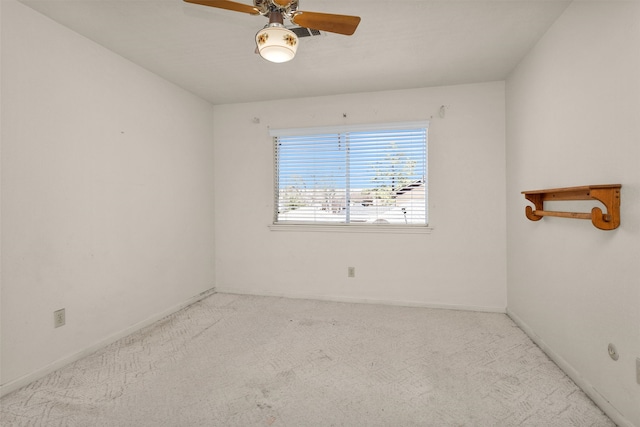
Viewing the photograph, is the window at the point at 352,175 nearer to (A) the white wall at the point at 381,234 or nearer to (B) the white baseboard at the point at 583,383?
(A) the white wall at the point at 381,234

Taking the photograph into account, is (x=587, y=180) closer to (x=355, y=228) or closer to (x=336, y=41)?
(x=336, y=41)

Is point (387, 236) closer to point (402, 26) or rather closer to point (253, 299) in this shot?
point (253, 299)

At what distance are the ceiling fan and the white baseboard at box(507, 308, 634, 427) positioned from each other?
2.45m

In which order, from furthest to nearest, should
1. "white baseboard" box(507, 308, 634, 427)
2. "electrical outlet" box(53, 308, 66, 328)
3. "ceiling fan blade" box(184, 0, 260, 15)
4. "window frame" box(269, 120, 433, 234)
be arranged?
1. "window frame" box(269, 120, 433, 234)
2. "electrical outlet" box(53, 308, 66, 328)
3. "white baseboard" box(507, 308, 634, 427)
4. "ceiling fan blade" box(184, 0, 260, 15)

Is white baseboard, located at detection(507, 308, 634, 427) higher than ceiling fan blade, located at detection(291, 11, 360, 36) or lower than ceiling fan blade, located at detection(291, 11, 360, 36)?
lower

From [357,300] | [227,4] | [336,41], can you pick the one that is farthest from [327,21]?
[357,300]

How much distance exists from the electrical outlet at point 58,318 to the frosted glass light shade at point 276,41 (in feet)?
7.52

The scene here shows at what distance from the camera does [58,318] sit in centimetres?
213

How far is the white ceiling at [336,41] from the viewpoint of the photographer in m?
1.96

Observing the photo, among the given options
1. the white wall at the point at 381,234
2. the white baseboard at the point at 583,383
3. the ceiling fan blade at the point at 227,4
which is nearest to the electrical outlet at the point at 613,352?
the white baseboard at the point at 583,383

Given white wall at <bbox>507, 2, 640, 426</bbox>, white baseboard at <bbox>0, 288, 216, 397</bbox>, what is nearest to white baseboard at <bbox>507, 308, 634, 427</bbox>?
white wall at <bbox>507, 2, 640, 426</bbox>

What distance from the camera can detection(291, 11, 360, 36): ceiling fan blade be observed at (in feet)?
4.93

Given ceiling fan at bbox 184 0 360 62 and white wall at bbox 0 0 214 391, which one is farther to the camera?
white wall at bbox 0 0 214 391

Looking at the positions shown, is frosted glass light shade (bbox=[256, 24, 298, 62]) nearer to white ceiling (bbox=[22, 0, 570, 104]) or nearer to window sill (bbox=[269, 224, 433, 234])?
white ceiling (bbox=[22, 0, 570, 104])
